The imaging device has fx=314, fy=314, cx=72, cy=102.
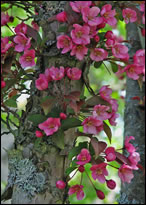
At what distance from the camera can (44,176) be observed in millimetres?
1182

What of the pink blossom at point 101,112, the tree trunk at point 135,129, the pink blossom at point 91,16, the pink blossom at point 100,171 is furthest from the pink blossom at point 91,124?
the tree trunk at point 135,129

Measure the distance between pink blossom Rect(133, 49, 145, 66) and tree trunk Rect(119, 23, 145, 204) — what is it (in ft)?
2.87

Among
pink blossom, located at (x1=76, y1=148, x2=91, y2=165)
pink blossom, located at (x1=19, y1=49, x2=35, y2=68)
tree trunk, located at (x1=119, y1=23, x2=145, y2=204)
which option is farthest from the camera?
tree trunk, located at (x1=119, y1=23, x2=145, y2=204)

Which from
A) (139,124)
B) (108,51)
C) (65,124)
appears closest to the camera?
(65,124)

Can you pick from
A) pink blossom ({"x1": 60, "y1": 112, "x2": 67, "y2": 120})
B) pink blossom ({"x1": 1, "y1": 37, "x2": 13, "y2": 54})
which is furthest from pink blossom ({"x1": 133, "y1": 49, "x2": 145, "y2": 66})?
pink blossom ({"x1": 1, "y1": 37, "x2": 13, "y2": 54})

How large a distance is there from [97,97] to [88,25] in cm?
26

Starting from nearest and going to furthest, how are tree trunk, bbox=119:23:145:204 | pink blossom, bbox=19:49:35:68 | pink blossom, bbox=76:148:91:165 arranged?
pink blossom, bbox=76:148:91:165
pink blossom, bbox=19:49:35:68
tree trunk, bbox=119:23:145:204

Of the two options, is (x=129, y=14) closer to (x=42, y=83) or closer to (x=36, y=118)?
(x=42, y=83)

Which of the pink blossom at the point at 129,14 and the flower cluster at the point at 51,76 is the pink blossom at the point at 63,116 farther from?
the pink blossom at the point at 129,14

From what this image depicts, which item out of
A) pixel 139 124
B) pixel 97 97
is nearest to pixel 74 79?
pixel 97 97

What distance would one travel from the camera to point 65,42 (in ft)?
3.73

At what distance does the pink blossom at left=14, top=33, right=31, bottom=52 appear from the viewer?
1.14 meters

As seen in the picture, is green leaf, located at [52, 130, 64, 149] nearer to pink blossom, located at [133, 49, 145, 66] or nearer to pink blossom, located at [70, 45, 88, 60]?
pink blossom, located at [70, 45, 88, 60]

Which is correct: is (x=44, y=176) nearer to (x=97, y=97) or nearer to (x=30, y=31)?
(x=97, y=97)
